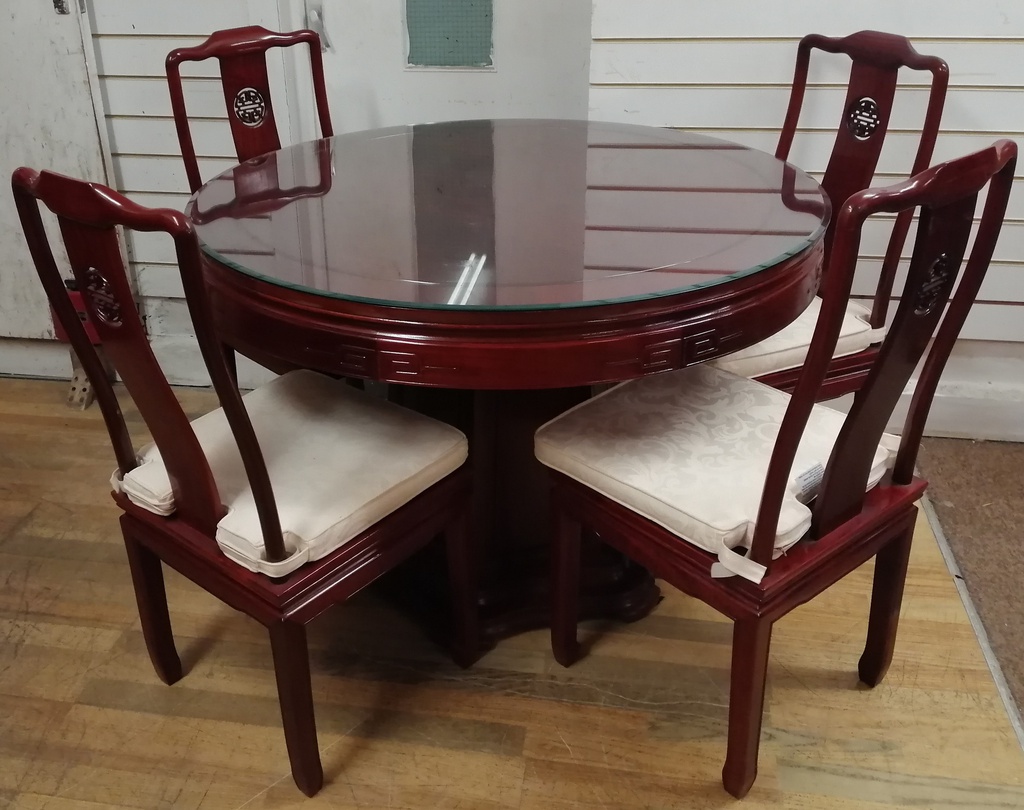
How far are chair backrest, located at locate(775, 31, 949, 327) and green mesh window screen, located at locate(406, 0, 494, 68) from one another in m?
0.80

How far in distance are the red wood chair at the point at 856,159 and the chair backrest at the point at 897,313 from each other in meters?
0.39

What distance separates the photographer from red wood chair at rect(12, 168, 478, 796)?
108 cm

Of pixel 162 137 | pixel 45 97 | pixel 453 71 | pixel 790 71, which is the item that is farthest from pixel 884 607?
pixel 45 97

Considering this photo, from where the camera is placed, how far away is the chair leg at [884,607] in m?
1.48

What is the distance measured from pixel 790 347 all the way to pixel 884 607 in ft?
1.63

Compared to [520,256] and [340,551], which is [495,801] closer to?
[340,551]

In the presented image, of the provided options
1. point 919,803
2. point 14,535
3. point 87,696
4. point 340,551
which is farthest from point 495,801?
point 14,535

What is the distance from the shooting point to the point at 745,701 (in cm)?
131

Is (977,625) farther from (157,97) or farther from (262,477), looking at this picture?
(157,97)

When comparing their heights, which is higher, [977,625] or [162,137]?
[162,137]

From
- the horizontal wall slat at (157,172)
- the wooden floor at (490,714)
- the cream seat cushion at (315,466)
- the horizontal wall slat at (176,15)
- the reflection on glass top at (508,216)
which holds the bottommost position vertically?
the wooden floor at (490,714)

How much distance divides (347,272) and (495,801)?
86cm

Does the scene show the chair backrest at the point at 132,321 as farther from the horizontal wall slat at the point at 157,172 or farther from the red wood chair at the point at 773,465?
the horizontal wall slat at the point at 157,172

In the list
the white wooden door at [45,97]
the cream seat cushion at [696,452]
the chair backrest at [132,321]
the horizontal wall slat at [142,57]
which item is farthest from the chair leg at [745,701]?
the white wooden door at [45,97]
